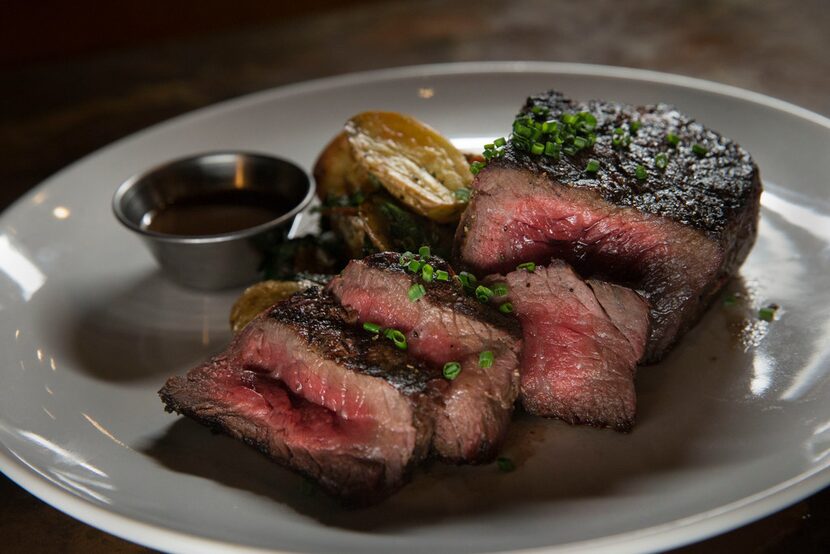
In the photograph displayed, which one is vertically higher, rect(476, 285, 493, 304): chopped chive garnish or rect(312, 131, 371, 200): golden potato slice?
rect(476, 285, 493, 304): chopped chive garnish

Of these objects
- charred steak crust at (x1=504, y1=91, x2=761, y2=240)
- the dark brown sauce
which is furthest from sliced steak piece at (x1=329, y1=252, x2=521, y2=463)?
the dark brown sauce

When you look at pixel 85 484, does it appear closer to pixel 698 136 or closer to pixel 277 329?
pixel 277 329

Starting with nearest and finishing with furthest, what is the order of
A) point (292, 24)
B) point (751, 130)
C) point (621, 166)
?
point (621, 166)
point (751, 130)
point (292, 24)

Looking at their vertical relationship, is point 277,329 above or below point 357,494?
above

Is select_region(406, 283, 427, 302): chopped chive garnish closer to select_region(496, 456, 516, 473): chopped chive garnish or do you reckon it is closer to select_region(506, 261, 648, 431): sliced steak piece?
select_region(506, 261, 648, 431): sliced steak piece

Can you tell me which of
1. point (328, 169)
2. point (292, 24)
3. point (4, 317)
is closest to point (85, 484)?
point (4, 317)
